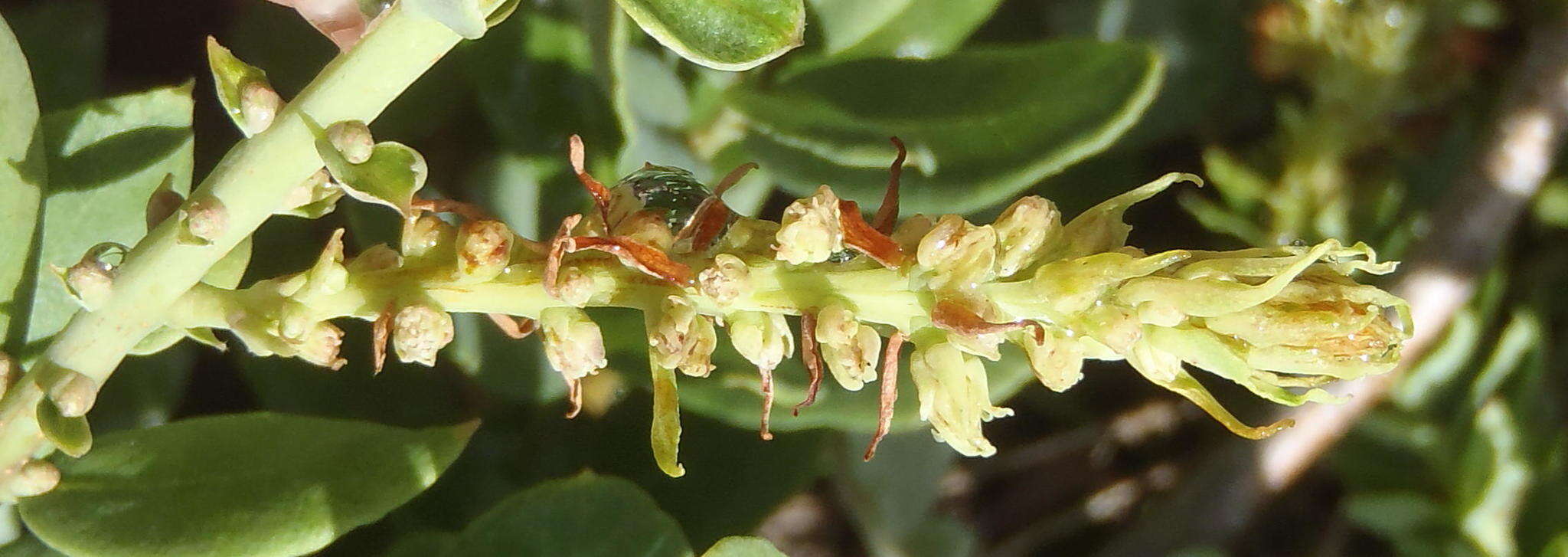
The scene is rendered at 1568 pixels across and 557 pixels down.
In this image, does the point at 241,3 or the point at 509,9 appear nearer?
the point at 509,9

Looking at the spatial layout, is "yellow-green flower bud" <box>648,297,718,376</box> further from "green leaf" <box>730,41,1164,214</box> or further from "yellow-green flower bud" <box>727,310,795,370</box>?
"green leaf" <box>730,41,1164,214</box>

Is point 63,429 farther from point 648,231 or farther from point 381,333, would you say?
point 648,231

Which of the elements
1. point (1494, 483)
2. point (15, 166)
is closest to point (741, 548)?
point (15, 166)

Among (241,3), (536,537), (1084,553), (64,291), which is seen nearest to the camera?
(64,291)

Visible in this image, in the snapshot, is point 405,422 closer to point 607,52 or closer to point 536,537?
point 536,537

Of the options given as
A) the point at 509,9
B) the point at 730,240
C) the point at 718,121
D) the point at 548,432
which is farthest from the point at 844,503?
the point at 509,9

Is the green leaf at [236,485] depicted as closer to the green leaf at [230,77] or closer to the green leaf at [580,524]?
the green leaf at [580,524]
